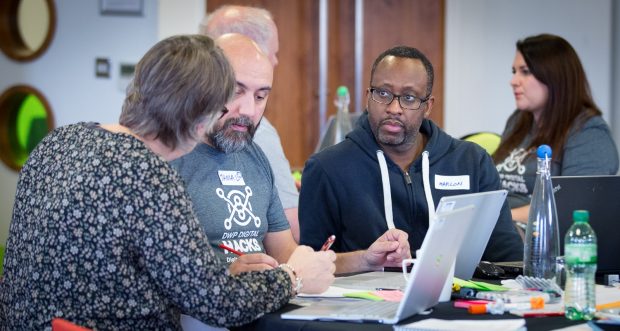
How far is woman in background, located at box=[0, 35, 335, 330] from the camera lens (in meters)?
1.78

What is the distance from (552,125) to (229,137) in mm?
2099

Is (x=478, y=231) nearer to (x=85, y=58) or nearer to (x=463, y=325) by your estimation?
(x=463, y=325)

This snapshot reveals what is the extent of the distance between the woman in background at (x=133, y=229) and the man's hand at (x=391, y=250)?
1.59ft

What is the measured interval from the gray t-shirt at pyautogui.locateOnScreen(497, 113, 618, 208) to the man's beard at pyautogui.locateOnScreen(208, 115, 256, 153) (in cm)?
190

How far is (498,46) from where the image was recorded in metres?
7.05

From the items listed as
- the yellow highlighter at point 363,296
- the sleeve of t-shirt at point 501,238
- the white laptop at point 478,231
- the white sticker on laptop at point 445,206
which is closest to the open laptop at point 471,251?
the white laptop at point 478,231

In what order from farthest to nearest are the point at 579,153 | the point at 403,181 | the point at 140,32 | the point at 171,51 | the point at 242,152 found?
the point at 140,32 < the point at 579,153 < the point at 403,181 < the point at 242,152 < the point at 171,51

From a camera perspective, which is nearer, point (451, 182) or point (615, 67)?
point (451, 182)

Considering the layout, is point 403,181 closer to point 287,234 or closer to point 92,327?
point 287,234

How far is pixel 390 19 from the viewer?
7.12 meters

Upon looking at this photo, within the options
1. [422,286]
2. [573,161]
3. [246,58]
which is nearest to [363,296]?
[422,286]

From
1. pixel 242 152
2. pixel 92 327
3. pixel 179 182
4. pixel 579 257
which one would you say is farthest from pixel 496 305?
pixel 242 152

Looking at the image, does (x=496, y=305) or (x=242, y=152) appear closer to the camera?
(x=496, y=305)

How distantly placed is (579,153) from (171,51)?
253 centimetres
